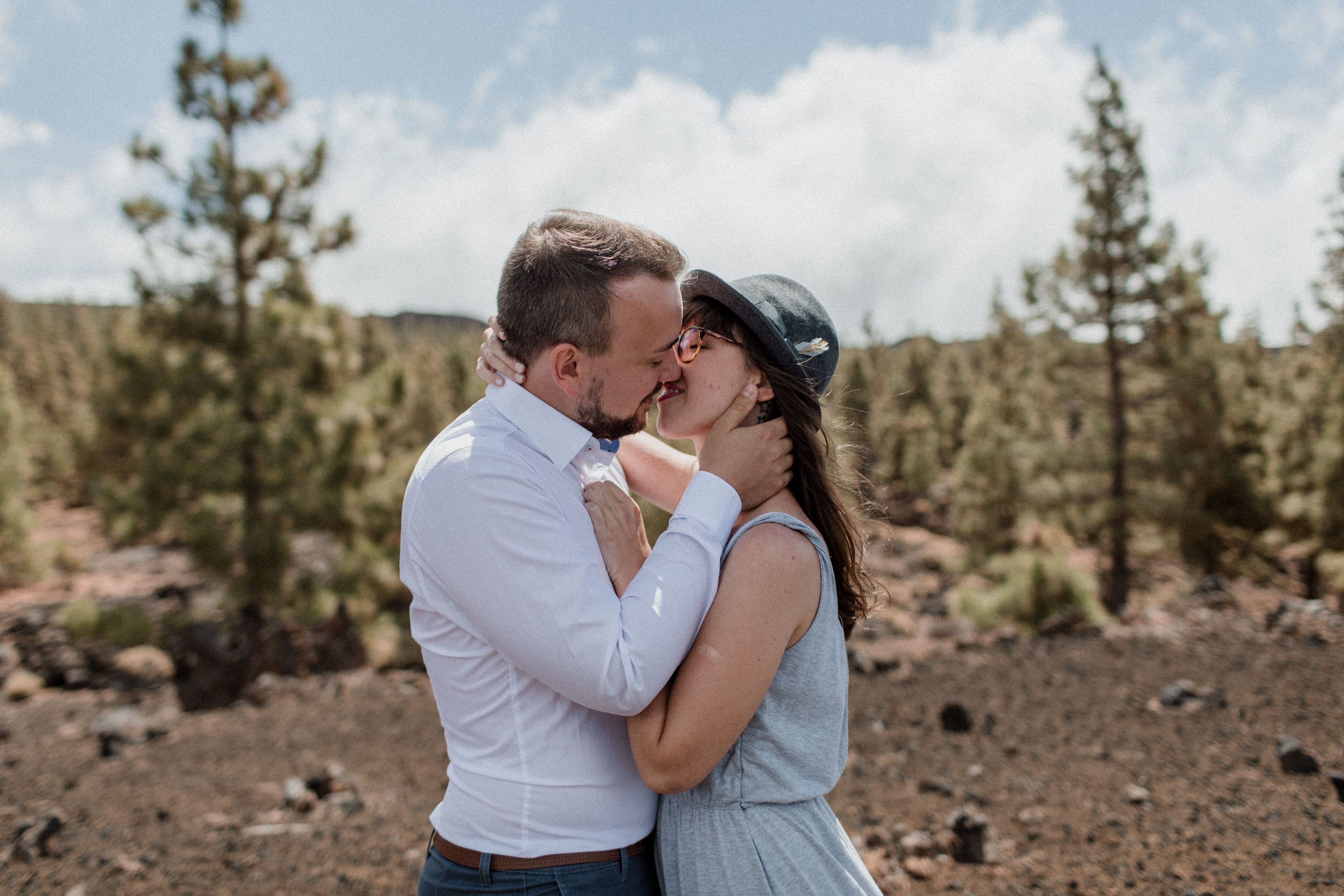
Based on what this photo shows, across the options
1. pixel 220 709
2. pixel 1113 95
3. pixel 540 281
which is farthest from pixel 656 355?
pixel 1113 95

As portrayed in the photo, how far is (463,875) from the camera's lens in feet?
6.23

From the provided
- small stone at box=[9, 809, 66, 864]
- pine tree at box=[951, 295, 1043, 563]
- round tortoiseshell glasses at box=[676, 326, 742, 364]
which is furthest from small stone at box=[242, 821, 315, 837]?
pine tree at box=[951, 295, 1043, 563]

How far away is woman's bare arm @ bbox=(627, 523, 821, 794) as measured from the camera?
5.88 feet

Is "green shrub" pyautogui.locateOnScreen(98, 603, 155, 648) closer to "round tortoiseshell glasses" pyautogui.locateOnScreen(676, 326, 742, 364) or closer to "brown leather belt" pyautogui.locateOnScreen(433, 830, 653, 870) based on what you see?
"brown leather belt" pyautogui.locateOnScreen(433, 830, 653, 870)

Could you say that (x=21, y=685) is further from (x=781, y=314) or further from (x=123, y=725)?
(x=781, y=314)

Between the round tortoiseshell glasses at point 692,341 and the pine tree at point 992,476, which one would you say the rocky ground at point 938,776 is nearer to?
the round tortoiseshell glasses at point 692,341

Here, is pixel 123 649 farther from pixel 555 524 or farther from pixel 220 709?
pixel 555 524

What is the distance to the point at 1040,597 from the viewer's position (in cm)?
1448

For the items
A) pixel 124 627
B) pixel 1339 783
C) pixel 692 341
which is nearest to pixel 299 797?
pixel 692 341

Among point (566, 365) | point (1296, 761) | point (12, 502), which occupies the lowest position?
point (1296, 761)

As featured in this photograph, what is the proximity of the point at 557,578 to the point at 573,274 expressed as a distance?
2.49 ft

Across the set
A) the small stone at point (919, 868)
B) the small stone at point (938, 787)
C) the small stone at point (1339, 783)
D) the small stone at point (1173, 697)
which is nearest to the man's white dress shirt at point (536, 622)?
the small stone at point (919, 868)

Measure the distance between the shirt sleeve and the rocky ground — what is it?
1.39 m

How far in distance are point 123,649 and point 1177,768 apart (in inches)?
656
